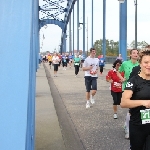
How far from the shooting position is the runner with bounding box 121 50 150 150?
3568 millimetres

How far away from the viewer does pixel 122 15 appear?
26875 millimetres

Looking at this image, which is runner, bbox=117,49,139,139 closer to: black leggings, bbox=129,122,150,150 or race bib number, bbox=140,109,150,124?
black leggings, bbox=129,122,150,150

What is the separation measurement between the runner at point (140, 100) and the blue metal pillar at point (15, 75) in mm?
1024

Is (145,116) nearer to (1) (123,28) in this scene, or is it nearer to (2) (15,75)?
(2) (15,75)

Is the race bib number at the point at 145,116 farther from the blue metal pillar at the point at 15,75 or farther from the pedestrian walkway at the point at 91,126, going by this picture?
the pedestrian walkway at the point at 91,126

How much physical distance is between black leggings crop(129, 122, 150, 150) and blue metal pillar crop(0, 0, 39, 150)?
1121 millimetres

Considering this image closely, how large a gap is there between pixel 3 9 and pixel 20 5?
0.63 ft

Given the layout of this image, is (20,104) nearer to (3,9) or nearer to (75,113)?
(3,9)

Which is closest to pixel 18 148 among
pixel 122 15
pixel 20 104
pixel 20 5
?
pixel 20 104

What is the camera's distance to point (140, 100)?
353 centimetres

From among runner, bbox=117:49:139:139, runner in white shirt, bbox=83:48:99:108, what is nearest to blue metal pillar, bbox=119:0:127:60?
runner in white shirt, bbox=83:48:99:108

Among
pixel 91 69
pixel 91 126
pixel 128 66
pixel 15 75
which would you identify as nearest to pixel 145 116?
pixel 15 75

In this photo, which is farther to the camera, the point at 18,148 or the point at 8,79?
the point at 8,79

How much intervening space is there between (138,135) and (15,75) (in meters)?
1.44
